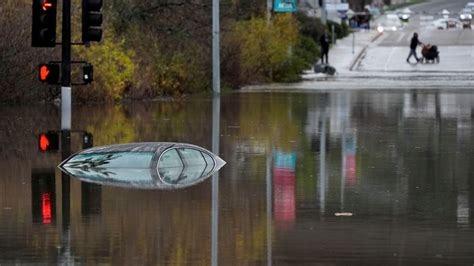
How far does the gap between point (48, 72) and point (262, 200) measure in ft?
30.5

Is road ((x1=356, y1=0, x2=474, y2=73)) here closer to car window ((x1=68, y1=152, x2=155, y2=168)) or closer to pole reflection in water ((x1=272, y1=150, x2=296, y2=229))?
pole reflection in water ((x1=272, y1=150, x2=296, y2=229))

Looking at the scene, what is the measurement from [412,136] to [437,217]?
12607 mm

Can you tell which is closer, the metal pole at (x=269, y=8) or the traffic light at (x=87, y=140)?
the traffic light at (x=87, y=140)

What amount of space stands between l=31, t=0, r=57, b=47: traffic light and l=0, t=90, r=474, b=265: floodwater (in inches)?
78.6

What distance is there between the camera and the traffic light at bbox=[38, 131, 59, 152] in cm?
2424

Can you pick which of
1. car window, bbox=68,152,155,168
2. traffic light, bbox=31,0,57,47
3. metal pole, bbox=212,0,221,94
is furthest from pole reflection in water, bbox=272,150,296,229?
metal pole, bbox=212,0,221,94

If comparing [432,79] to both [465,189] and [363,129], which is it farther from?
[465,189]

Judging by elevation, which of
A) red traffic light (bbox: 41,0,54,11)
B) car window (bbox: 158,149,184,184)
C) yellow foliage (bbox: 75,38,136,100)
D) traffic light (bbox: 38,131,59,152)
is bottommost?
traffic light (bbox: 38,131,59,152)

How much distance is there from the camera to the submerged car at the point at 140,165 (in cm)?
1931

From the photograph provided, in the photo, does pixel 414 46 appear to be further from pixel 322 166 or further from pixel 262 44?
pixel 322 166

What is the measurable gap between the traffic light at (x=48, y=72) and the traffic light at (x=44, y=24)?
0.47 m

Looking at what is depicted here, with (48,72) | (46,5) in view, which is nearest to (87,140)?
(48,72)

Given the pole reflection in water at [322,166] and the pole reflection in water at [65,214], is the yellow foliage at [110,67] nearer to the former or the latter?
the pole reflection in water at [322,166]

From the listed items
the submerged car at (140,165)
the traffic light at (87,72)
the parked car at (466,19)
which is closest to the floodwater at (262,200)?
the submerged car at (140,165)
